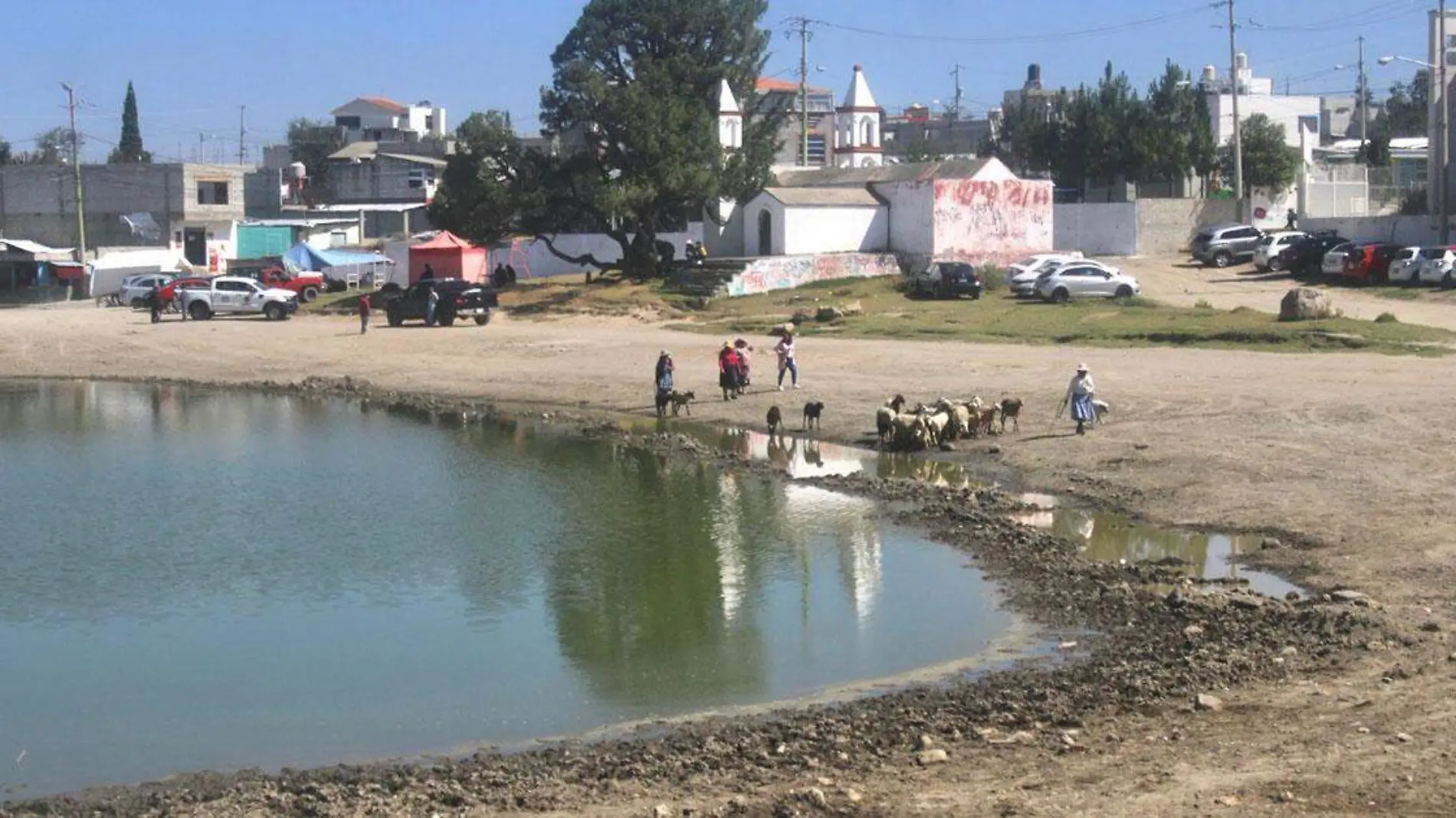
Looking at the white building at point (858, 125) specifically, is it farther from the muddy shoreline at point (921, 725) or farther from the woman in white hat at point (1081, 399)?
the muddy shoreline at point (921, 725)

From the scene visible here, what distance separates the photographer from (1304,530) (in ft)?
74.9

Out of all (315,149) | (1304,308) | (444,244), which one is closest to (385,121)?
(315,149)

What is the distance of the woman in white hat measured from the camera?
101ft

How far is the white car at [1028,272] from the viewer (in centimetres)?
5697

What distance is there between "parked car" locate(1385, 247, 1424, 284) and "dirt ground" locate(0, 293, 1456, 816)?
2.34 metres

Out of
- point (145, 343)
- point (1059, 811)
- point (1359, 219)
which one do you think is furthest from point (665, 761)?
point (1359, 219)

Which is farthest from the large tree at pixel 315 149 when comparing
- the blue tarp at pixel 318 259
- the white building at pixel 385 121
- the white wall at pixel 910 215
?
the white wall at pixel 910 215

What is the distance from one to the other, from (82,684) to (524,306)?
4083 centimetres

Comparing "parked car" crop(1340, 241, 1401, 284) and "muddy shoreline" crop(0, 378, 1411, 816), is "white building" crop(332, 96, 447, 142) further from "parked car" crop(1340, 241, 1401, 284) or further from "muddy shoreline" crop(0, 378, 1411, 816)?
"muddy shoreline" crop(0, 378, 1411, 816)

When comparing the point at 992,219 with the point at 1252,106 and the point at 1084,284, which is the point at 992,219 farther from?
the point at 1252,106

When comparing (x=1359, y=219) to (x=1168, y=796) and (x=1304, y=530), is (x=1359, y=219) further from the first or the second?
(x=1168, y=796)

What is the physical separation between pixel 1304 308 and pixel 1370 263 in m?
12.7

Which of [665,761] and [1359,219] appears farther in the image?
[1359,219]

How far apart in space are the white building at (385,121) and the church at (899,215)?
207 ft
